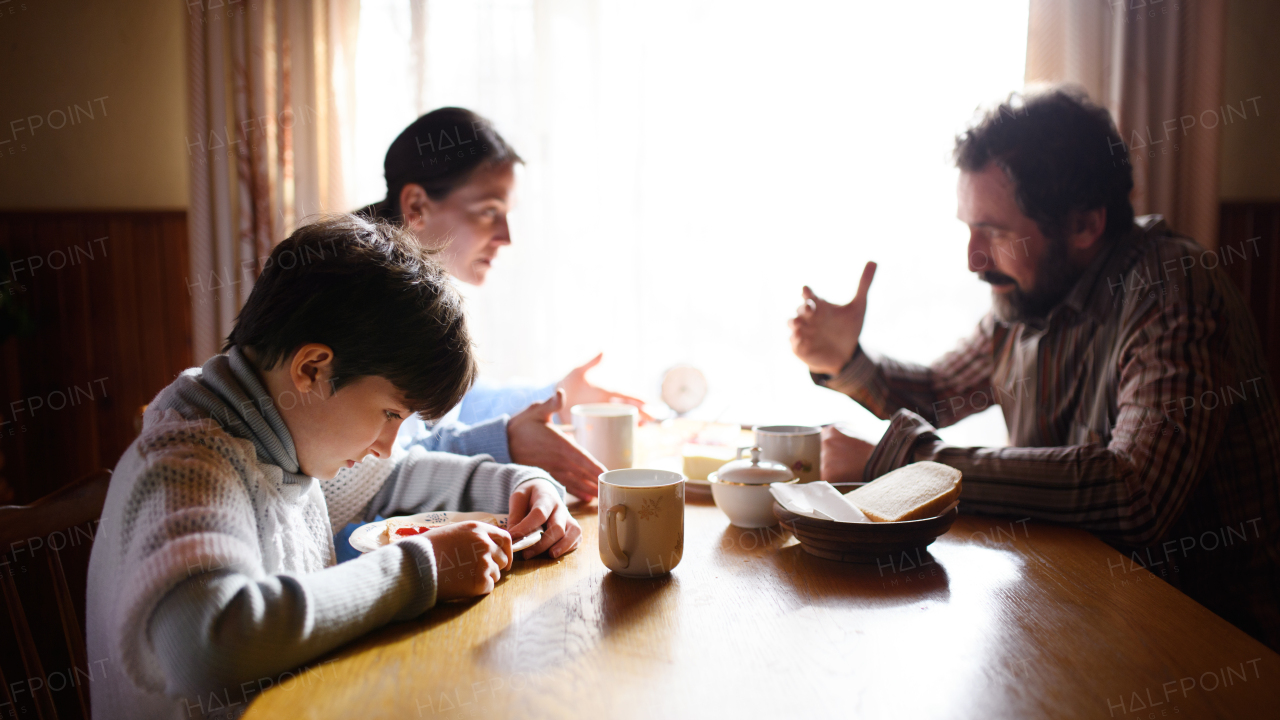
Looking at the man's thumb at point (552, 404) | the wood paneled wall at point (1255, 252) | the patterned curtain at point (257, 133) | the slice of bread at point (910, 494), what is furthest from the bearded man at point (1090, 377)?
the patterned curtain at point (257, 133)

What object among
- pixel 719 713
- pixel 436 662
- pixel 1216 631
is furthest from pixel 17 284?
pixel 1216 631

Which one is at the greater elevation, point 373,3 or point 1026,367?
point 373,3

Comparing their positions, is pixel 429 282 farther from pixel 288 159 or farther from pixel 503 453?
pixel 288 159

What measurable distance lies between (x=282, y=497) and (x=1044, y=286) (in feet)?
4.99

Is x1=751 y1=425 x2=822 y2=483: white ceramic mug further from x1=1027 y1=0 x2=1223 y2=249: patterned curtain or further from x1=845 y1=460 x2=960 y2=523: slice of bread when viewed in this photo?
x1=1027 y1=0 x2=1223 y2=249: patterned curtain

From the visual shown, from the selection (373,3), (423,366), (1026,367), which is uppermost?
(373,3)

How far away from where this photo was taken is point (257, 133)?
8.73 feet

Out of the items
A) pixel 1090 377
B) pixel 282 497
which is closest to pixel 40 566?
pixel 282 497

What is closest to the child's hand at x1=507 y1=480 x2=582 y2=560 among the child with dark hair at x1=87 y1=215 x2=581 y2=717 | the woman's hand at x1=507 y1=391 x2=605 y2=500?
the child with dark hair at x1=87 y1=215 x2=581 y2=717

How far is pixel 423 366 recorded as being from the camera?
0.89 metres

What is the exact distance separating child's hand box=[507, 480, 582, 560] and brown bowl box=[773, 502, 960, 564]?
0.29 m

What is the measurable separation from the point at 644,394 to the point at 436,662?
2064 millimetres

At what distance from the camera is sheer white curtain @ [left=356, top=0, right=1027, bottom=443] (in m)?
2.58

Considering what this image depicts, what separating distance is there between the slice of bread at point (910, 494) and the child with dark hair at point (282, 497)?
40cm
